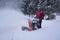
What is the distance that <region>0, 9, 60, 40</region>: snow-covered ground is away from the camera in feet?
7.27

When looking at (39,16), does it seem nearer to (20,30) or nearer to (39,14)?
(39,14)

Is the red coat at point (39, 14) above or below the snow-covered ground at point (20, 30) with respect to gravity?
above

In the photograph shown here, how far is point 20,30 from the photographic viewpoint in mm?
2223

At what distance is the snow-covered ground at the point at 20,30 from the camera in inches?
87.2

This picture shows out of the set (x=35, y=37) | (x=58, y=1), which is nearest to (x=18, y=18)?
(x=35, y=37)

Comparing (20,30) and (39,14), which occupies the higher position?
(39,14)

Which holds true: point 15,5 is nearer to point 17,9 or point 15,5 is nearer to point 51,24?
point 17,9

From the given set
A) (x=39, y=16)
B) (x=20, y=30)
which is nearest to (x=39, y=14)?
(x=39, y=16)

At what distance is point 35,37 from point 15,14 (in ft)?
0.91

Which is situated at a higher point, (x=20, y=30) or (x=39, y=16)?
(x=39, y=16)

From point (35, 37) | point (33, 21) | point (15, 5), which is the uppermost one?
point (15, 5)

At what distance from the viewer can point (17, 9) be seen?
2248 mm

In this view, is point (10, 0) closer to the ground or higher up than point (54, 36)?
higher up

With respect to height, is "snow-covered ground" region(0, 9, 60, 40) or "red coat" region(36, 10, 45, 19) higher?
"red coat" region(36, 10, 45, 19)
